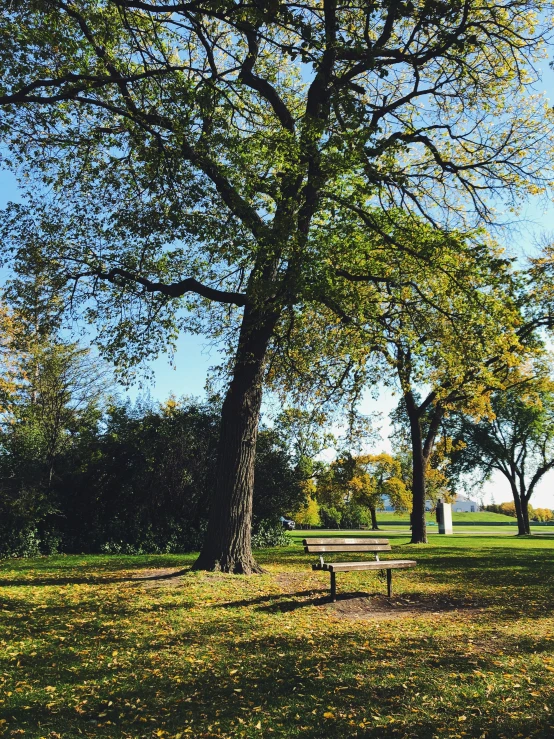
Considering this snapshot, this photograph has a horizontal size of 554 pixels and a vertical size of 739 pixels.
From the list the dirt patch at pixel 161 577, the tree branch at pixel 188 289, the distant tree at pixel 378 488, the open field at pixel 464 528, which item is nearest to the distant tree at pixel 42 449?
the tree branch at pixel 188 289

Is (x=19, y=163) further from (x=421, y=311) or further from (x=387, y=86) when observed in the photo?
(x=421, y=311)

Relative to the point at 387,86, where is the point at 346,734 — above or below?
below

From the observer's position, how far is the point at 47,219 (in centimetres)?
1240

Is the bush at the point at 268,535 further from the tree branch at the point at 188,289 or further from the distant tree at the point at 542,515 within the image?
the distant tree at the point at 542,515

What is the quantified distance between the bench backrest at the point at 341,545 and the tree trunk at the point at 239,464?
2301 millimetres

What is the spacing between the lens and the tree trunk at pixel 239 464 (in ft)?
35.6

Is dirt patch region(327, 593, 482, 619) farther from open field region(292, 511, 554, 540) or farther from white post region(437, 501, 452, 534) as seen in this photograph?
white post region(437, 501, 452, 534)

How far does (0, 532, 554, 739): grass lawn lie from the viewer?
A: 169 inches

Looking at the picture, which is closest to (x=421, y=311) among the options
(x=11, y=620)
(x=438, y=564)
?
(x=438, y=564)

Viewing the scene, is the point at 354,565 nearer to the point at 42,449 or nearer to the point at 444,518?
the point at 42,449

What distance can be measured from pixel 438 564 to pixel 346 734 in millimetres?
11029

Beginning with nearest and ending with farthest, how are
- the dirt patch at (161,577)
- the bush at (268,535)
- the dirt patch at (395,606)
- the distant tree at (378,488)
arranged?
the dirt patch at (395,606)
the dirt patch at (161,577)
the bush at (268,535)
the distant tree at (378,488)

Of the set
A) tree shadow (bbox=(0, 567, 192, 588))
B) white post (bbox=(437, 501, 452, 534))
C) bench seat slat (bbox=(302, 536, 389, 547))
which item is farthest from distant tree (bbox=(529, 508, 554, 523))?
tree shadow (bbox=(0, 567, 192, 588))

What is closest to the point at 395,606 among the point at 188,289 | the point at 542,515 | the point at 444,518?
the point at 188,289
